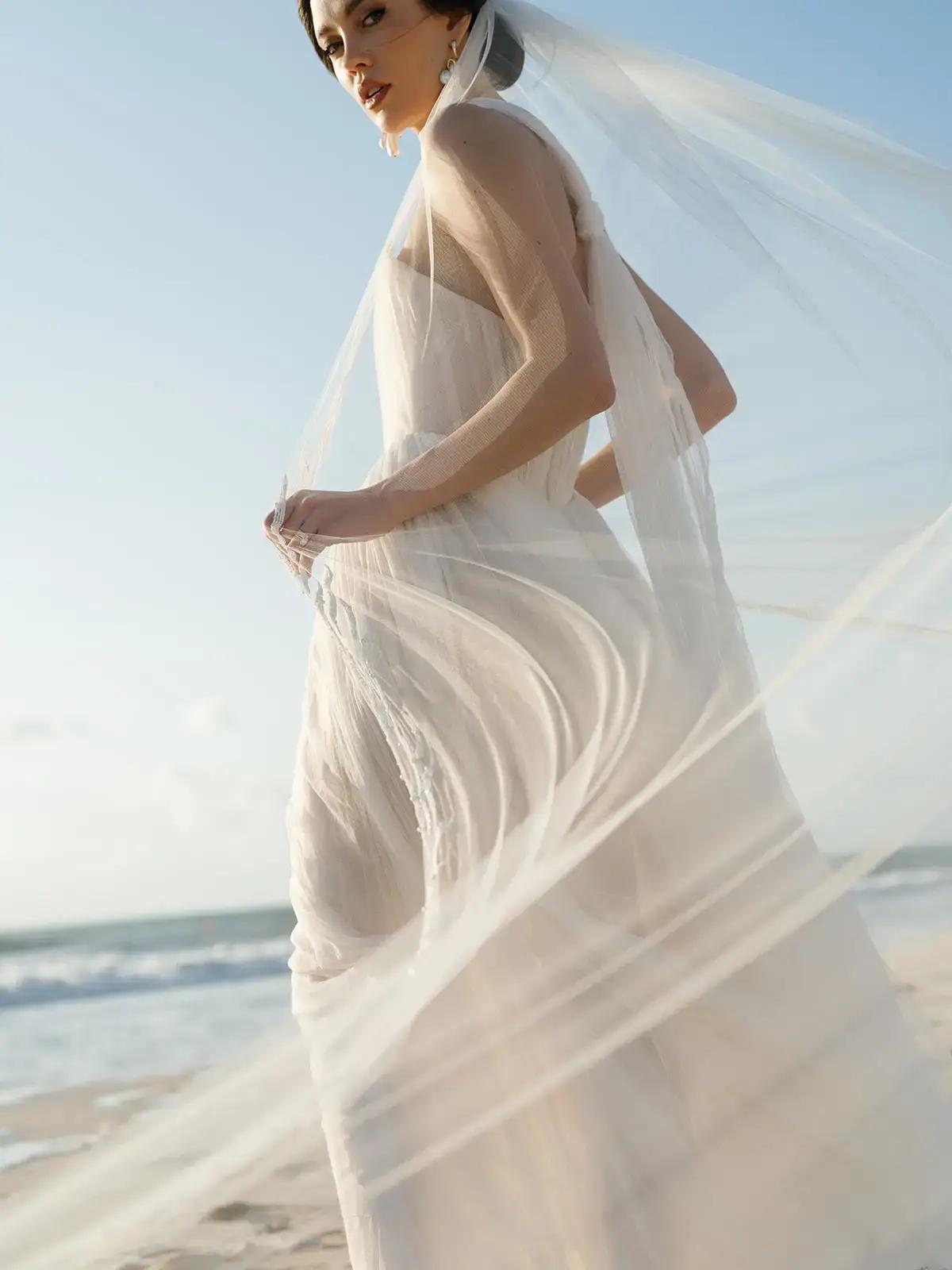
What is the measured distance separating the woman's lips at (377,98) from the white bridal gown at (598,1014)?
2.46 feet

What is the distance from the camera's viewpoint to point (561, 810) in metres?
1.51

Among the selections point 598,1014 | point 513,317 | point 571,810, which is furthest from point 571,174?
point 598,1014

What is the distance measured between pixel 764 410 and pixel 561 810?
2.62ft

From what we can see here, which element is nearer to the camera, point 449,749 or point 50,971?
point 449,749

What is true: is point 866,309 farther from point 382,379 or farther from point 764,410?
point 382,379

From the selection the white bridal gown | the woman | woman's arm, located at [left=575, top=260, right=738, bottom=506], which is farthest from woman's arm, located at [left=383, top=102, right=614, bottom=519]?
woman's arm, located at [left=575, top=260, right=738, bottom=506]

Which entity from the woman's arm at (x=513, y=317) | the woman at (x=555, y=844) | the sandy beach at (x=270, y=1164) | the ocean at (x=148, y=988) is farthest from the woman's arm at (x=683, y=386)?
the sandy beach at (x=270, y=1164)

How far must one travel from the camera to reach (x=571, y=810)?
1509mm

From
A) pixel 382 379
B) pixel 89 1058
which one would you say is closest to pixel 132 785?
pixel 89 1058

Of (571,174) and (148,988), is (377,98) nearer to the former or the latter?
(571,174)

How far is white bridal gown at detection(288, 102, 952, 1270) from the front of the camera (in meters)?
1.48

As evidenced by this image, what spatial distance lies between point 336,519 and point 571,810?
46cm

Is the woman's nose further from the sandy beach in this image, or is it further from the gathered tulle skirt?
the sandy beach

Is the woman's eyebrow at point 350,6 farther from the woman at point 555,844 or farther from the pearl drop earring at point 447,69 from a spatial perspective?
the pearl drop earring at point 447,69
